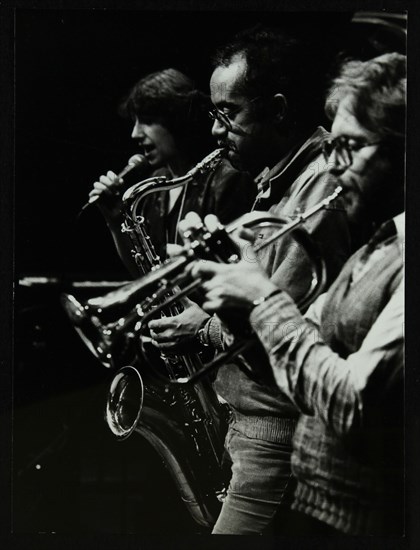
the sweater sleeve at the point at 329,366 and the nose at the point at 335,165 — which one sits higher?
the nose at the point at 335,165

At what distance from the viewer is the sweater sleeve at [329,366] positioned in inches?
72.2

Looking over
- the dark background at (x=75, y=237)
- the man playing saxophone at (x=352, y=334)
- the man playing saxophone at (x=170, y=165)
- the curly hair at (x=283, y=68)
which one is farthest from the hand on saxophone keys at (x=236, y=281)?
the curly hair at (x=283, y=68)

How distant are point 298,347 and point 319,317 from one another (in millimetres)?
85

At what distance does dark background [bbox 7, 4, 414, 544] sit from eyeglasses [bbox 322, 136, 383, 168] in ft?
0.88

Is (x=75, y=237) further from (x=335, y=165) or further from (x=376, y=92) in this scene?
(x=376, y=92)

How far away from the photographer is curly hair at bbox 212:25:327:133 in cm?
191

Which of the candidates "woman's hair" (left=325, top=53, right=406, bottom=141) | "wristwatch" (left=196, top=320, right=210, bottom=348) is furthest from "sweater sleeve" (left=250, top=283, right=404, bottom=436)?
"woman's hair" (left=325, top=53, right=406, bottom=141)

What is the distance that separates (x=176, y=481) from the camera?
195 centimetres

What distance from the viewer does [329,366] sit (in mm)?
1832

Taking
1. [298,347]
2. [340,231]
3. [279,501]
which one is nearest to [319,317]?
[298,347]

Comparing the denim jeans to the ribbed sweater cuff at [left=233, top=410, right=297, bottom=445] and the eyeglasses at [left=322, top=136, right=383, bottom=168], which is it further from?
the eyeglasses at [left=322, top=136, right=383, bottom=168]

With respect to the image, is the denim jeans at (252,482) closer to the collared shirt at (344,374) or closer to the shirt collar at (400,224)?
the collared shirt at (344,374)

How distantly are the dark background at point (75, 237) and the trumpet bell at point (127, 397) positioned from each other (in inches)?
1.1

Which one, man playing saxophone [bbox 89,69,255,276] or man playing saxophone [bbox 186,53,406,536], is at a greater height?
man playing saxophone [bbox 89,69,255,276]
